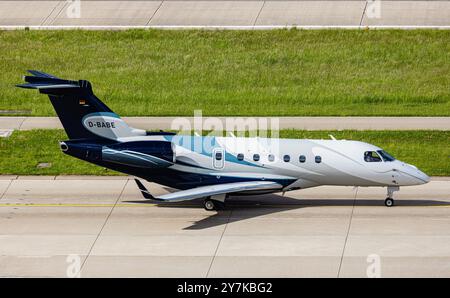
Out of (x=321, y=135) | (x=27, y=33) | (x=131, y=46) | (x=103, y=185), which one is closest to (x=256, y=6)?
(x=131, y=46)

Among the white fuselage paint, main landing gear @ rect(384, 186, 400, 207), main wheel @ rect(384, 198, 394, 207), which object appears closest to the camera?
the white fuselage paint

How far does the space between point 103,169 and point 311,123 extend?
10590mm

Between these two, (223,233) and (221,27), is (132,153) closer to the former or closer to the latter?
(223,233)

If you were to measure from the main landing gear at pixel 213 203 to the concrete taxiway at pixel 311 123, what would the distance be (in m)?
11.0

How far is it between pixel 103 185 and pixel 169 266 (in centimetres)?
962

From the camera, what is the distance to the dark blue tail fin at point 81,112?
40.1 meters

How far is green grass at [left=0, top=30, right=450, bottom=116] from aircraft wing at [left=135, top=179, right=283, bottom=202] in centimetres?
1332

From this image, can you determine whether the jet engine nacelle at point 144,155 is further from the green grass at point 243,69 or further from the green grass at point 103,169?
the green grass at point 243,69

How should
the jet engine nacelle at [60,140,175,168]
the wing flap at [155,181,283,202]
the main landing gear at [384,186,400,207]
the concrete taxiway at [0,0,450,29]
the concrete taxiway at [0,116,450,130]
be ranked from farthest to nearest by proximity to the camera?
1. the concrete taxiway at [0,0,450,29]
2. the concrete taxiway at [0,116,450,130]
3. the main landing gear at [384,186,400,207]
4. the jet engine nacelle at [60,140,175,168]
5. the wing flap at [155,181,283,202]

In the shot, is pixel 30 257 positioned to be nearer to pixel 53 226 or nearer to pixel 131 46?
pixel 53 226

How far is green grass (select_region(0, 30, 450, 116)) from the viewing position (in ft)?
179

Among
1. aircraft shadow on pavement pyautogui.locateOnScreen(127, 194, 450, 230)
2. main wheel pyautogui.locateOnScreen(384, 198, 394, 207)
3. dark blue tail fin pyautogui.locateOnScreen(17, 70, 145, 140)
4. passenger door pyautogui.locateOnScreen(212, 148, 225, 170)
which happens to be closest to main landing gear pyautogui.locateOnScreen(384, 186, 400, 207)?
main wheel pyautogui.locateOnScreen(384, 198, 394, 207)

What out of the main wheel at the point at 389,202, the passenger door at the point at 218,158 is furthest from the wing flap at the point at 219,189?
the main wheel at the point at 389,202

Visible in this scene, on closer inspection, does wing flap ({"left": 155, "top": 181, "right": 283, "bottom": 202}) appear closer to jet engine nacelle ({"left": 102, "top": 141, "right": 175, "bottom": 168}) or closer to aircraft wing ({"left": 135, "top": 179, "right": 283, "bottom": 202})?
aircraft wing ({"left": 135, "top": 179, "right": 283, "bottom": 202})
